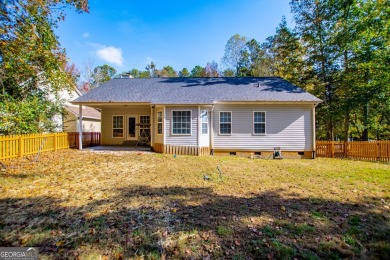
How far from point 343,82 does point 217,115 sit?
39.7ft

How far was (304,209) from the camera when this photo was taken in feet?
13.6

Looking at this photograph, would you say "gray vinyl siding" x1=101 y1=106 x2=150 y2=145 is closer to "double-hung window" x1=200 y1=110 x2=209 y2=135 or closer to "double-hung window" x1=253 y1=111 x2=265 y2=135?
"double-hung window" x1=200 y1=110 x2=209 y2=135

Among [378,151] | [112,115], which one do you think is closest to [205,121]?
[112,115]

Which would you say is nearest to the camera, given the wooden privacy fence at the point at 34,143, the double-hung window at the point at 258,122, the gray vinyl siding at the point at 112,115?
the wooden privacy fence at the point at 34,143

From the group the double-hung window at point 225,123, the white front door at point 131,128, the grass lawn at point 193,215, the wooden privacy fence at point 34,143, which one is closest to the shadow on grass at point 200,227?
the grass lawn at point 193,215

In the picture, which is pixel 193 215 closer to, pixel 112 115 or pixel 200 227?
pixel 200 227

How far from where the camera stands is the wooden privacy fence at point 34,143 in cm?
834

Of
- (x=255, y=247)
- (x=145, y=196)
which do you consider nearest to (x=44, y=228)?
(x=145, y=196)

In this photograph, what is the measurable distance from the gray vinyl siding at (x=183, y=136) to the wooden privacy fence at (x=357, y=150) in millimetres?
7873

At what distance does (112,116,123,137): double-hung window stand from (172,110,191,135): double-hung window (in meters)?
5.63

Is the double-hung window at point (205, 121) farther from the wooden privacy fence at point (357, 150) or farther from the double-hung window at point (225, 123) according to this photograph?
the wooden privacy fence at point (357, 150)

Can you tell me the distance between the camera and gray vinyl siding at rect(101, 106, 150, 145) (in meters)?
14.4

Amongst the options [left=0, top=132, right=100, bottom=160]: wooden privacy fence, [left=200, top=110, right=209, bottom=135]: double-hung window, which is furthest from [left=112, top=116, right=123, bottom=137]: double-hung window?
[left=200, top=110, right=209, bottom=135]: double-hung window

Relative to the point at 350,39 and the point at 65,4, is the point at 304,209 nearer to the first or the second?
the point at 65,4
